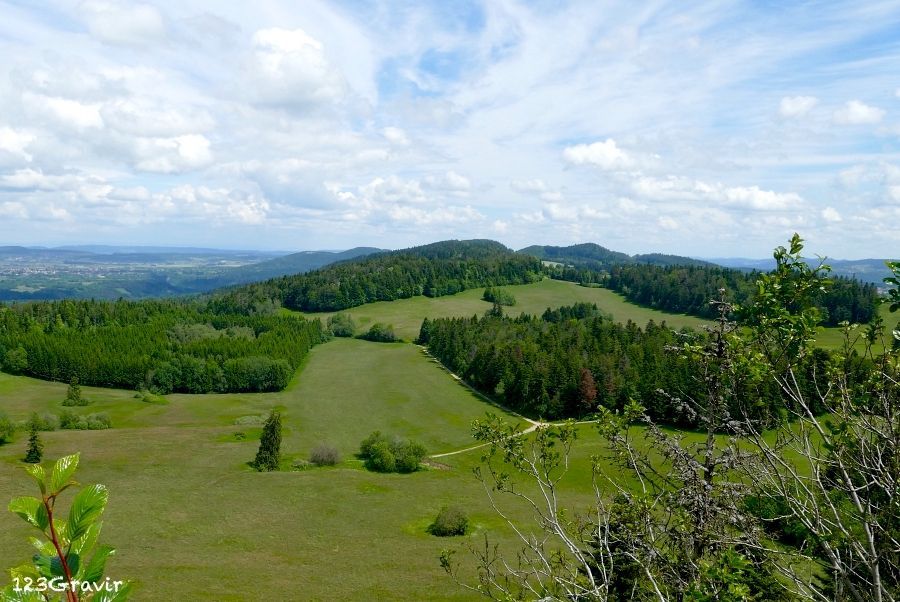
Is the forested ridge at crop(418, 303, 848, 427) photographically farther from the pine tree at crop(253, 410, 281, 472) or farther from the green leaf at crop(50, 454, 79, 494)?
the green leaf at crop(50, 454, 79, 494)

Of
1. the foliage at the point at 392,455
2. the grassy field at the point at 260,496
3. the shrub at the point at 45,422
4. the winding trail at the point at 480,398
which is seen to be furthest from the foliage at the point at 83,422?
the winding trail at the point at 480,398

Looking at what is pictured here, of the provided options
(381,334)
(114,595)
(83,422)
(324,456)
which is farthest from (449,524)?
(381,334)

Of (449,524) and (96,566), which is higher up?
(96,566)

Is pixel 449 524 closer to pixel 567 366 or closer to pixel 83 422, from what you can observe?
pixel 567 366

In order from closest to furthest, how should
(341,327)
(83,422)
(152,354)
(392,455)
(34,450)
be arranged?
1. (34,450)
2. (392,455)
3. (83,422)
4. (152,354)
5. (341,327)

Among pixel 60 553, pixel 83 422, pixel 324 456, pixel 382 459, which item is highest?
pixel 60 553

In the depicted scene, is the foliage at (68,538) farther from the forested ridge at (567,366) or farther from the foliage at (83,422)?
the foliage at (83,422)

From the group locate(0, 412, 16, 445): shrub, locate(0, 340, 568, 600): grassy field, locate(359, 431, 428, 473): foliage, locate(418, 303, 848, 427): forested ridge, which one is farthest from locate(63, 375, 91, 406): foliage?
locate(418, 303, 848, 427): forested ridge

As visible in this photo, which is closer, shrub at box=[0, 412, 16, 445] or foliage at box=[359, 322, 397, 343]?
shrub at box=[0, 412, 16, 445]
